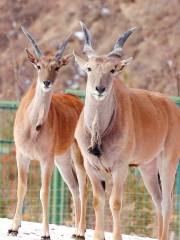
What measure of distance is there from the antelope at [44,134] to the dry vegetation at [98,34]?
15500 millimetres

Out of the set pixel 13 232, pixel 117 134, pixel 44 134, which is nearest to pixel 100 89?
pixel 117 134

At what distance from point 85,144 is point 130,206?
4.30 m

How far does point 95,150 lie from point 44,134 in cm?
118

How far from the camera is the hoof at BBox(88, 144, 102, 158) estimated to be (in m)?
7.72

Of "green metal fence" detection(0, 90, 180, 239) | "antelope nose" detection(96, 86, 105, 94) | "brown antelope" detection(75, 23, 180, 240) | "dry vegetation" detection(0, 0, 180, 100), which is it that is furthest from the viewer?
"dry vegetation" detection(0, 0, 180, 100)

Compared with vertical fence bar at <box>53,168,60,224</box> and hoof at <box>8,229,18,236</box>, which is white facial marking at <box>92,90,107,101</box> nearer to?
hoof at <box>8,229,18,236</box>

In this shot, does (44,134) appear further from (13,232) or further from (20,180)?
(13,232)

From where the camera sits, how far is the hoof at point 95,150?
772 centimetres

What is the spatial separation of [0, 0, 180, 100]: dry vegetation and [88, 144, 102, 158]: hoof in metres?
16.9

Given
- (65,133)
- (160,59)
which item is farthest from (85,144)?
(160,59)

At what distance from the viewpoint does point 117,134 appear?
7.83m

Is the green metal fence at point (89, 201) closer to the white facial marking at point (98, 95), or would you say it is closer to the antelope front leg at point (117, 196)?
the antelope front leg at point (117, 196)

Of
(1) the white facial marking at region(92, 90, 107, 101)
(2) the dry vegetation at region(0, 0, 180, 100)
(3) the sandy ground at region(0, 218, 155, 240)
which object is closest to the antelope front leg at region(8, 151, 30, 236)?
(3) the sandy ground at region(0, 218, 155, 240)

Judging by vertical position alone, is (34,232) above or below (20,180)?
below
